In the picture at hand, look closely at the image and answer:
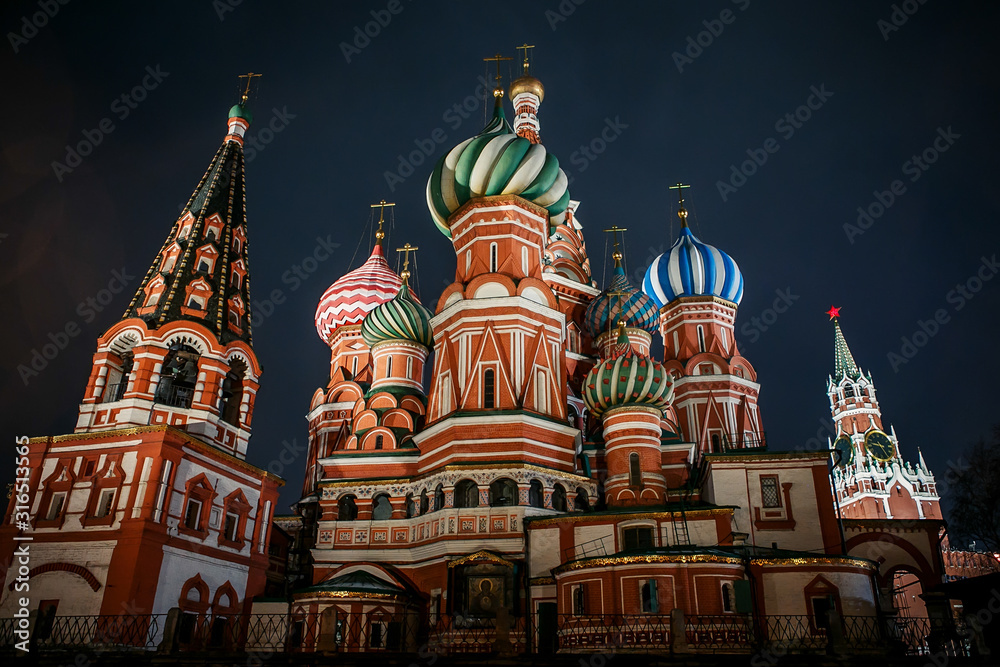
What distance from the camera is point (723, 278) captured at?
34.0 meters

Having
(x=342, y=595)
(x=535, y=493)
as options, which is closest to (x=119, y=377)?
(x=342, y=595)

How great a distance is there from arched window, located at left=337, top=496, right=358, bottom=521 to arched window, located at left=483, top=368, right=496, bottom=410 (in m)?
5.56

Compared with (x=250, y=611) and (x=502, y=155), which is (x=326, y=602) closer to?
(x=250, y=611)

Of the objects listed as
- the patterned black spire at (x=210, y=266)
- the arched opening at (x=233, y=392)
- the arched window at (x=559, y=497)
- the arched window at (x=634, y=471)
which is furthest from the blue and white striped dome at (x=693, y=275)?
the arched opening at (x=233, y=392)

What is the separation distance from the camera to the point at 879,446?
216ft

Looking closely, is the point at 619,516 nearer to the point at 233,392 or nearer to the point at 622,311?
the point at 233,392

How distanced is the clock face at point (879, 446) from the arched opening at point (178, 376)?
6103cm

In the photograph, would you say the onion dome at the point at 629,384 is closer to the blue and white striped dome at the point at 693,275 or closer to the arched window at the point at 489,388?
the arched window at the point at 489,388

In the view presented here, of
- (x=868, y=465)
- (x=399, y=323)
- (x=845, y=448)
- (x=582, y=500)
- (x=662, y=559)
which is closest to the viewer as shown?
(x=662, y=559)

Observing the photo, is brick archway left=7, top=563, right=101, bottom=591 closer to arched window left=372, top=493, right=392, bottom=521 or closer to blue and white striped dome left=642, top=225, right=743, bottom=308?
arched window left=372, top=493, right=392, bottom=521

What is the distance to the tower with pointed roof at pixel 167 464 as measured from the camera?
746 inches

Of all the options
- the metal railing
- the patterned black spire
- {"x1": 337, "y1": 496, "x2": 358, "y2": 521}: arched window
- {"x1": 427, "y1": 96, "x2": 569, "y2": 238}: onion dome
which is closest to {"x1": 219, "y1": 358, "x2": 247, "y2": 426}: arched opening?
the patterned black spire

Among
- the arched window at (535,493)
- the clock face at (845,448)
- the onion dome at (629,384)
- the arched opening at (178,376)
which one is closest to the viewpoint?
the arched opening at (178,376)

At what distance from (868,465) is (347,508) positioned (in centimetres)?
5548
